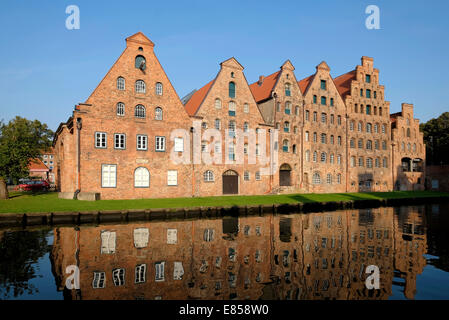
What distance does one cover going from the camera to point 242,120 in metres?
35.5

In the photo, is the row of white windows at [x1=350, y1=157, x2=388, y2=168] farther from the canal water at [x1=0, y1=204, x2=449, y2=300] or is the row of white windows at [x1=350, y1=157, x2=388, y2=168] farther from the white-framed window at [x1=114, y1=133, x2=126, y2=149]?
the white-framed window at [x1=114, y1=133, x2=126, y2=149]

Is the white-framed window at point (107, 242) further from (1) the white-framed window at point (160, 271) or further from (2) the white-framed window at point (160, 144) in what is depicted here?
(2) the white-framed window at point (160, 144)

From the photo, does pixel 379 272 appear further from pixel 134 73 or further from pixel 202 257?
pixel 134 73

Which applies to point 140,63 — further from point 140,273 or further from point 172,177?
point 140,273

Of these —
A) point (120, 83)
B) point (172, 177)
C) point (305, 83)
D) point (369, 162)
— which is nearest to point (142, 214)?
point (172, 177)

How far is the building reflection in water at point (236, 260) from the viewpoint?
803 cm

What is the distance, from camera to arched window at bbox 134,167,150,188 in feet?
94.1

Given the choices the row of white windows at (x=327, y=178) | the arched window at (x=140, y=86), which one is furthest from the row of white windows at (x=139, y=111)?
the row of white windows at (x=327, y=178)

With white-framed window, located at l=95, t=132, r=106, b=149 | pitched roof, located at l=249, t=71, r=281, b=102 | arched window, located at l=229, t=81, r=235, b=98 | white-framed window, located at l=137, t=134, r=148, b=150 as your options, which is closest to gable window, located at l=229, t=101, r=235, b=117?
arched window, located at l=229, t=81, r=235, b=98

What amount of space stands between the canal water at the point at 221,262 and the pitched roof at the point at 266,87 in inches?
1044

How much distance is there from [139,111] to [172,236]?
712 inches

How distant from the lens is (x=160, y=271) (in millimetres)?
9477

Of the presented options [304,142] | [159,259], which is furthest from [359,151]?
[159,259]

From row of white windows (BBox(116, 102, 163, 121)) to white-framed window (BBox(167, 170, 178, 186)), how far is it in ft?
18.6
